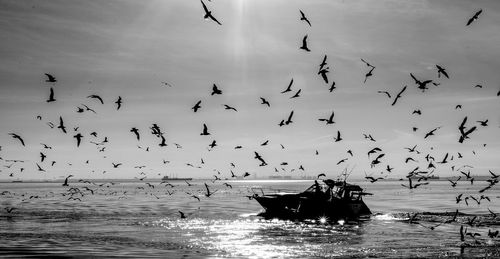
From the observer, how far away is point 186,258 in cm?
2578

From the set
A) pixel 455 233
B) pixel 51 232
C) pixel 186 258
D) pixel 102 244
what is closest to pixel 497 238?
pixel 455 233

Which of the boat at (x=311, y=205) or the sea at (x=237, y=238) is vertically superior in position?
the boat at (x=311, y=205)

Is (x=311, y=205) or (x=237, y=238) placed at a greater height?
(x=311, y=205)

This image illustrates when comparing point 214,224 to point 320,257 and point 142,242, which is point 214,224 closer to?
point 142,242

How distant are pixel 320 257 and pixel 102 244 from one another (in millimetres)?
14024

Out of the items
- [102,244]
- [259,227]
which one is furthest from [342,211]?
[102,244]

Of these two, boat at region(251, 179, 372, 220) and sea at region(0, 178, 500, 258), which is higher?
boat at region(251, 179, 372, 220)

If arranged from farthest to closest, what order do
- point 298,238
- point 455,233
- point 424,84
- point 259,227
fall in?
1. point 259,227
2. point 455,233
3. point 298,238
4. point 424,84

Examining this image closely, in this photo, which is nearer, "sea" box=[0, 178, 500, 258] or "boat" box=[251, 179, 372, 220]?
"sea" box=[0, 178, 500, 258]

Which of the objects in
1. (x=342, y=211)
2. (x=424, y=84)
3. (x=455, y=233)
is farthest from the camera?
(x=342, y=211)

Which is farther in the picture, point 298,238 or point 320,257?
point 298,238

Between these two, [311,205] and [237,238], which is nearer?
[237,238]

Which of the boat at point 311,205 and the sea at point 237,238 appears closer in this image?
the sea at point 237,238

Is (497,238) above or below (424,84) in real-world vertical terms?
below
